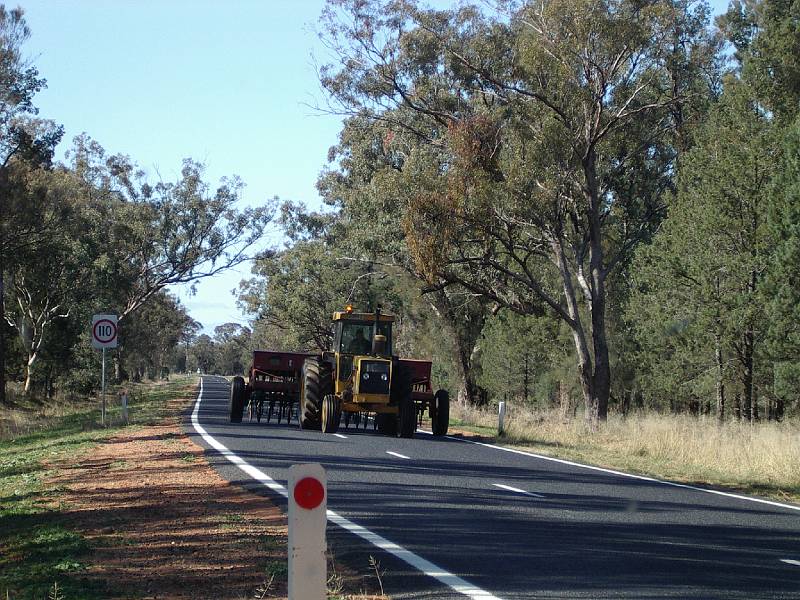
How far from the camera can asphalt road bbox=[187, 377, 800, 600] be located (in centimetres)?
782

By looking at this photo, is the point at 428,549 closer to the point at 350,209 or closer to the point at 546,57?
the point at 546,57

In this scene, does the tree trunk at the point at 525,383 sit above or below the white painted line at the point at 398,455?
above

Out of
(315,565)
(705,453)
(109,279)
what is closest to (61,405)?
(109,279)

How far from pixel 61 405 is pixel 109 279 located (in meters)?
6.37

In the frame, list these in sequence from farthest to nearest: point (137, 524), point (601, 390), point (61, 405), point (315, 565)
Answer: point (61, 405) → point (601, 390) → point (137, 524) → point (315, 565)

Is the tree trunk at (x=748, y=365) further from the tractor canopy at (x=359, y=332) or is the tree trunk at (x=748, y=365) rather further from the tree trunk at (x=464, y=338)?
the tractor canopy at (x=359, y=332)

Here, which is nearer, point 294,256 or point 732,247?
point 732,247

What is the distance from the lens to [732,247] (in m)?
37.2

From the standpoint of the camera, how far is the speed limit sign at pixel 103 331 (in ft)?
84.5

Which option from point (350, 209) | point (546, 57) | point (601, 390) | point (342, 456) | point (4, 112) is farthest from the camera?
point (350, 209)

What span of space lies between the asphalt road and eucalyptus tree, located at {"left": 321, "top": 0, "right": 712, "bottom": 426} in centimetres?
1308

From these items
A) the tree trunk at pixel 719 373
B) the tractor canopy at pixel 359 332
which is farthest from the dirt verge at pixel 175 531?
the tree trunk at pixel 719 373

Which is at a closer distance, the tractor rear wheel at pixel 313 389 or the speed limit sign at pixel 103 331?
the tractor rear wheel at pixel 313 389

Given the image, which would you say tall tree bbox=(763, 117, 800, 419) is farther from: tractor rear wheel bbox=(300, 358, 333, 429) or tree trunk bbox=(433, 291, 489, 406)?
tree trunk bbox=(433, 291, 489, 406)
